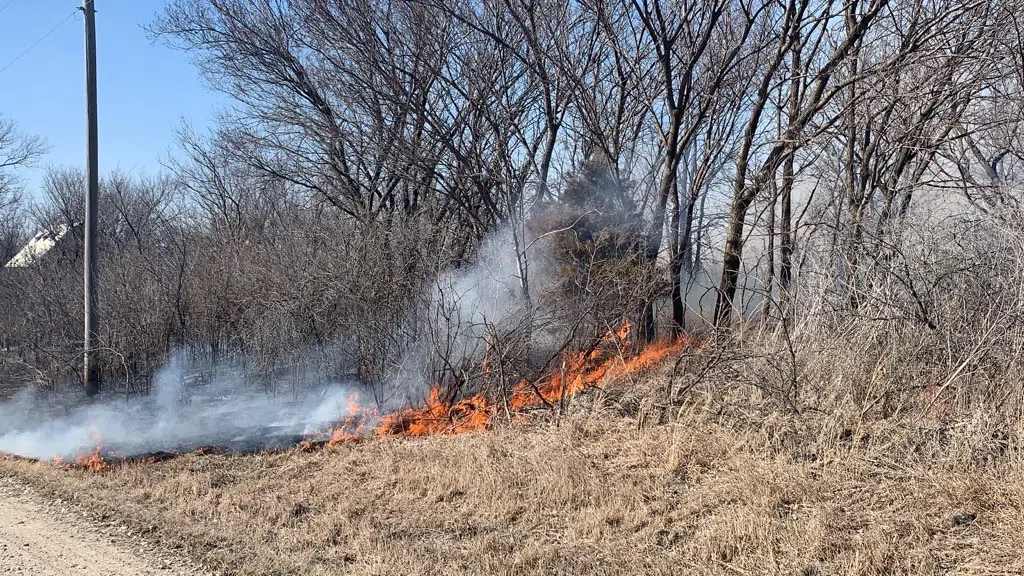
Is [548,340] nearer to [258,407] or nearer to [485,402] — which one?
[485,402]

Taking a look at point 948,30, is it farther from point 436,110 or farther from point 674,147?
point 436,110

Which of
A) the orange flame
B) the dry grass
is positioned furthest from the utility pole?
the orange flame

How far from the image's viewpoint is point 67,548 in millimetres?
5598

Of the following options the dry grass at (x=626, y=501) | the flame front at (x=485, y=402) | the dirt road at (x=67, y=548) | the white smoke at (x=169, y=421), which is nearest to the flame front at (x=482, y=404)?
the flame front at (x=485, y=402)

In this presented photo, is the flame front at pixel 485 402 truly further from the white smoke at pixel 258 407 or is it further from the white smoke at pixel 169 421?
the white smoke at pixel 169 421

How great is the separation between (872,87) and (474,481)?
7758 mm

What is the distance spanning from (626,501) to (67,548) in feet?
14.6

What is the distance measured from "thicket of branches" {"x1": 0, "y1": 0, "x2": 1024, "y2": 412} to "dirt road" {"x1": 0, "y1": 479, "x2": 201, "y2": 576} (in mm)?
4252

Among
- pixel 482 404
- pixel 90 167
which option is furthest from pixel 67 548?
pixel 90 167

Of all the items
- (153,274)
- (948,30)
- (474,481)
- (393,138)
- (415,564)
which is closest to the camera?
(415,564)

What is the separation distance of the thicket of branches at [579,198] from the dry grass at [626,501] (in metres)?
1.51

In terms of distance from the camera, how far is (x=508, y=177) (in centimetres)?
1278

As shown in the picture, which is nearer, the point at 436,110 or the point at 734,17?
the point at 734,17

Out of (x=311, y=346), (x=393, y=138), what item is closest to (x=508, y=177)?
(x=393, y=138)
